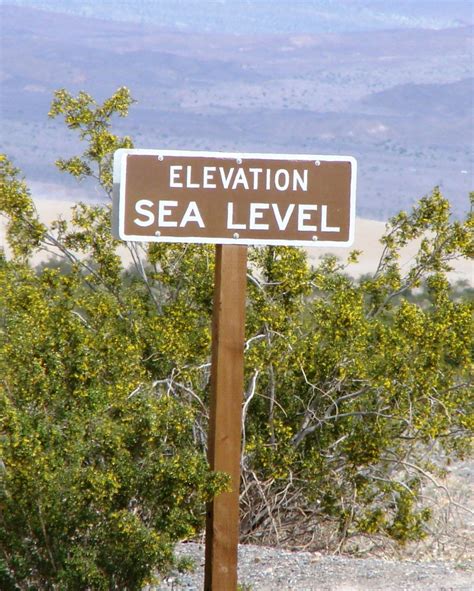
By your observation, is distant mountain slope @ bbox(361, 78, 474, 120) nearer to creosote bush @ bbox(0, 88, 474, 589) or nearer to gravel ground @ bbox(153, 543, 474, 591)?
creosote bush @ bbox(0, 88, 474, 589)

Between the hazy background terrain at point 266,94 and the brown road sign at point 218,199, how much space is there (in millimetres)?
78260

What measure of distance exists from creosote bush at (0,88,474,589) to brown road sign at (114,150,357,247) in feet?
3.15

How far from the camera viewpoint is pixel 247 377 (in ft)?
27.2

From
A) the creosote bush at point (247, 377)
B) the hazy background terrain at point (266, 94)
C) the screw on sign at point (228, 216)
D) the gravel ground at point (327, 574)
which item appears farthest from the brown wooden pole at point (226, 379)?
the hazy background terrain at point (266, 94)

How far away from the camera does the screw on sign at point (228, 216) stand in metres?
4.75

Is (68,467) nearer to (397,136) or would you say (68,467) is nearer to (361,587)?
(361,587)

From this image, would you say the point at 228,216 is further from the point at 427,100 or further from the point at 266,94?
the point at 266,94

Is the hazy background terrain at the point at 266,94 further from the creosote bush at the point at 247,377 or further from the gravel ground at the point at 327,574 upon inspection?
the gravel ground at the point at 327,574

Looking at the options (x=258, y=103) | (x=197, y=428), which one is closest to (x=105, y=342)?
(x=197, y=428)

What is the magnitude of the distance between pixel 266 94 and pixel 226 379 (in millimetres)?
154861

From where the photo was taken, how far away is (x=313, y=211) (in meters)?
4.81

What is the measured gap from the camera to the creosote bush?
542 centimetres

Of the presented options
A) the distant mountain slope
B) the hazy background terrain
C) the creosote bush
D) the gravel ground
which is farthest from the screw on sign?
the distant mountain slope

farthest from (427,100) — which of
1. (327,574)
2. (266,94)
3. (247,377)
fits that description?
(327,574)
